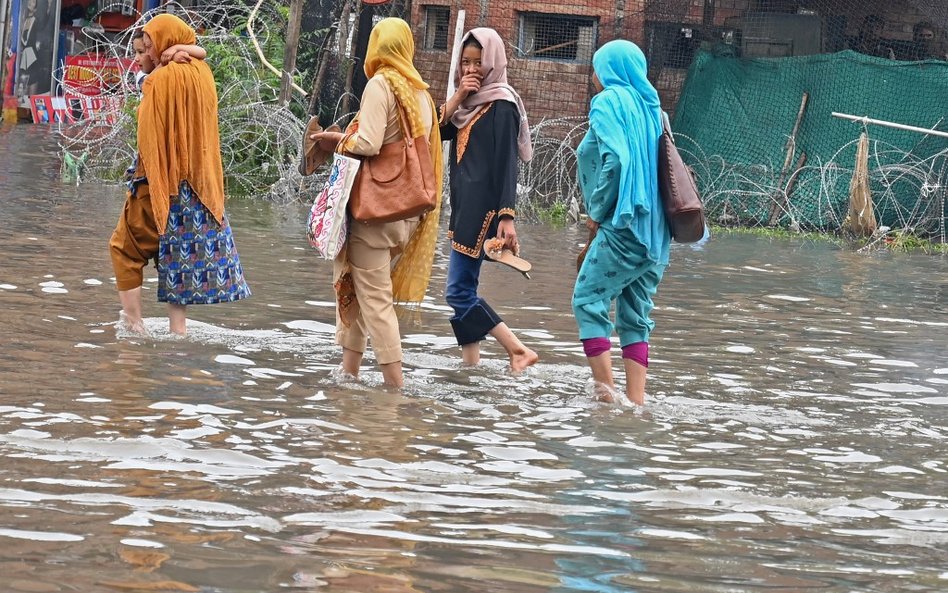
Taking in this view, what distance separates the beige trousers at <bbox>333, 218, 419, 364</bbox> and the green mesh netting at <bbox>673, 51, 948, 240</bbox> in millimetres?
9982

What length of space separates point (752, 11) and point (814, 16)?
757mm

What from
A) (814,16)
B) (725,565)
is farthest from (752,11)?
(725,565)

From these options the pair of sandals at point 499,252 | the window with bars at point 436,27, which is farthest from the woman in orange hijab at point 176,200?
the window with bars at point 436,27

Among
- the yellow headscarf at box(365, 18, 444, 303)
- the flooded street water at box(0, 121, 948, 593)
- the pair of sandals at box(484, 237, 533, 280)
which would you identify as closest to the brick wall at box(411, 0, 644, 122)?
the flooded street water at box(0, 121, 948, 593)

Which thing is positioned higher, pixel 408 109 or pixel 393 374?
pixel 408 109

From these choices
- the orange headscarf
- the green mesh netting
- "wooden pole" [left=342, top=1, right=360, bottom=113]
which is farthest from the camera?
"wooden pole" [left=342, top=1, right=360, bottom=113]

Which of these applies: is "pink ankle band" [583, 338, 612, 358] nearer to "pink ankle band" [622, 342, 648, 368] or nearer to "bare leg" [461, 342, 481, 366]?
"pink ankle band" [622, 342, 648, 368]

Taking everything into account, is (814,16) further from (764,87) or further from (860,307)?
(860,307)

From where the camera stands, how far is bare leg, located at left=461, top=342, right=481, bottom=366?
7641mm

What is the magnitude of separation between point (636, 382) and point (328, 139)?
5.84ft

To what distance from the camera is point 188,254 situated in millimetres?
7695

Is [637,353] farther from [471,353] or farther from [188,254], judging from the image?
[188,254]

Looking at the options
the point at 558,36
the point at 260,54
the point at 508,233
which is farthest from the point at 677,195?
the point at 558,36

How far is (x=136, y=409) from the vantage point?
598cm
